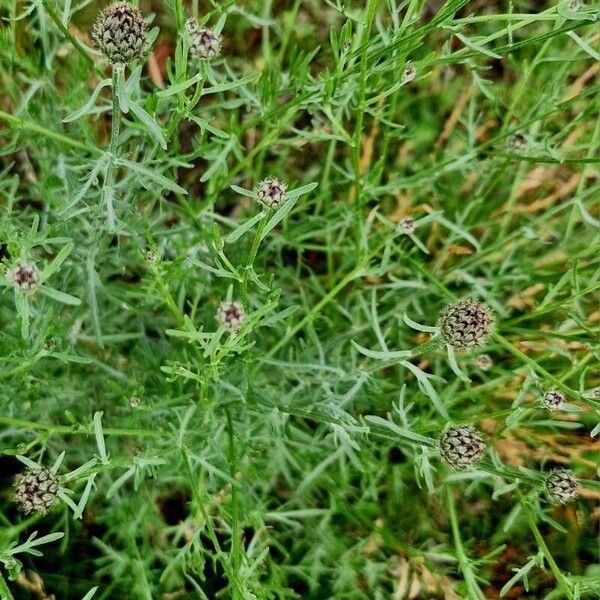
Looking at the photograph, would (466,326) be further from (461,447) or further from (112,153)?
(112,153)

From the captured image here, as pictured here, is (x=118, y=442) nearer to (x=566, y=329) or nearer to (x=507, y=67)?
(x=566, y=329)

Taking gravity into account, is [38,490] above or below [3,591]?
above

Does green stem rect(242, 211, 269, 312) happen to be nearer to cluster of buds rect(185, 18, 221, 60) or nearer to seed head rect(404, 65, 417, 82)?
cluster of buds rect(185, 18, 221, 60)

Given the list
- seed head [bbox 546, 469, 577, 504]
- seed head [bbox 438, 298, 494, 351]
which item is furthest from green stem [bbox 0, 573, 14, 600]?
seed head [bbox 546, 469, 577, 504]

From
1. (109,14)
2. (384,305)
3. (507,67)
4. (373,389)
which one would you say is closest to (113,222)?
(109,14)

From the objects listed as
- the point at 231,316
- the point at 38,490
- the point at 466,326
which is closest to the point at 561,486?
the point at 466,326
